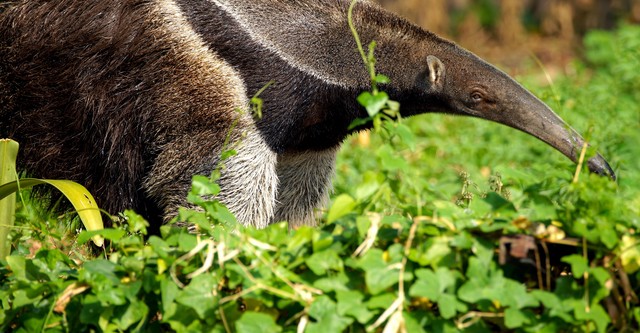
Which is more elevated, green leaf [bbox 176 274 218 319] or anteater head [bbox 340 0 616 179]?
green leaf [bbox 176 274 218 319]

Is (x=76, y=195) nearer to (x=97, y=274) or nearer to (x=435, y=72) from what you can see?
(x=97, y=274)

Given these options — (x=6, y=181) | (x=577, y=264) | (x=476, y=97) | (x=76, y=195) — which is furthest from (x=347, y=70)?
(x=577, y=264)

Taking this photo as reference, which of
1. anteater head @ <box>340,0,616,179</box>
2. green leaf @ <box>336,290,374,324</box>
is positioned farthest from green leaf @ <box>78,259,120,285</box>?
anteater head @ <box>340,0,616,179</box>

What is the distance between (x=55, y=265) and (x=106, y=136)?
170 cm

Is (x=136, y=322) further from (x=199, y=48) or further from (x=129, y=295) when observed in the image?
(x=199, y=48)

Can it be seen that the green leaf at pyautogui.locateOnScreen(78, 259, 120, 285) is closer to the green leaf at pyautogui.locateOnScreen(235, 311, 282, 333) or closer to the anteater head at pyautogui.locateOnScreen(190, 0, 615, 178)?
the green leaf at pyautogui.locateOnScreen(235, 311, 282, 333)

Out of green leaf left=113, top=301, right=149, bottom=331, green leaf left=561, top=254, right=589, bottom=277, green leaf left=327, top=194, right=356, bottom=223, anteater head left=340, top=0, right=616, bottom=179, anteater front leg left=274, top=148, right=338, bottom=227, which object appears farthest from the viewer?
anteater front leg left=274, top=148, right=338, bottom=227

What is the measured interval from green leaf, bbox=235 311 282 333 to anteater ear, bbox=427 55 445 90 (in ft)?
8.00

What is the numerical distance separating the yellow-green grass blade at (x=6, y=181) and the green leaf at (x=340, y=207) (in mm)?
1895

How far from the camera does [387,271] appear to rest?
10.4ft

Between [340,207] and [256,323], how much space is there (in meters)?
0.49

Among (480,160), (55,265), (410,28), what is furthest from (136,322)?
(480,160)

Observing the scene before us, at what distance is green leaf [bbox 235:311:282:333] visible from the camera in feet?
10.4

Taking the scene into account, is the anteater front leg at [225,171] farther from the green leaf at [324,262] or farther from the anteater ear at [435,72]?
the green leaf at [324,262]
